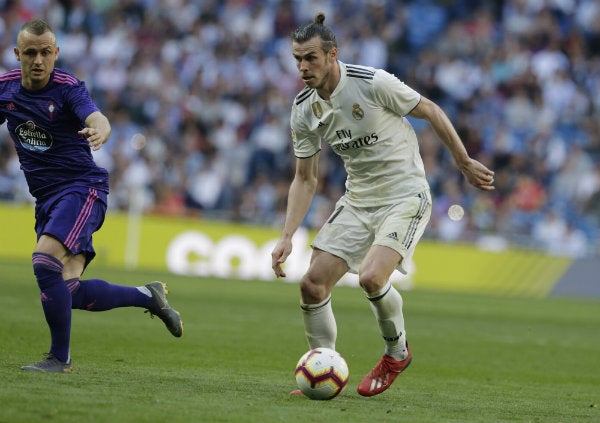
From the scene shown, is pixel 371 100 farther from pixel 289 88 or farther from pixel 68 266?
pixel 289 88

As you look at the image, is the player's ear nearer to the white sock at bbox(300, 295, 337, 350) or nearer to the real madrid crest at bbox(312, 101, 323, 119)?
the real madrid crest at bbox(312, 101, 323, 119)

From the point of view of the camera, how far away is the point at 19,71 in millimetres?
7605

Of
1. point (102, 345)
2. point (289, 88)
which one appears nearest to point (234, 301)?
point (102, 345)

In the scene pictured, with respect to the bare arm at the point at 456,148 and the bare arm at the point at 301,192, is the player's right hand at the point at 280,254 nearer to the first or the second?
the bare arm at the point at 301,192

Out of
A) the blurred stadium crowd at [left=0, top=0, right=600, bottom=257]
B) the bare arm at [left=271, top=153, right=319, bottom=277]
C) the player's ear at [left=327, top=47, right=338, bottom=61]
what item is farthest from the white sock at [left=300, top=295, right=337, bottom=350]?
the blurred stadium crowd at [left=0, top=0, right=600, bottom=257]

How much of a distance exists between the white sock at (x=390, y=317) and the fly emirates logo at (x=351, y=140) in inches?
38.1

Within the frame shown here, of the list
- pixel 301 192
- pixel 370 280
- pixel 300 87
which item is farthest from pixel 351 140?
pixel 300 87

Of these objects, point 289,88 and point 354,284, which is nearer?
point 354,284

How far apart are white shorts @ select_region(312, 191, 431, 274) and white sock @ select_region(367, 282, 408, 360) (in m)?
0.22

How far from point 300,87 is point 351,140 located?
17995 millimetres

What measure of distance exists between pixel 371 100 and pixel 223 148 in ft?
54.5

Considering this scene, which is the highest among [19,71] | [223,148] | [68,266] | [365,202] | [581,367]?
[19,71]

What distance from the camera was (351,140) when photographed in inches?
A: 303

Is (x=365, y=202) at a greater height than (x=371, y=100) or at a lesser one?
lesser
